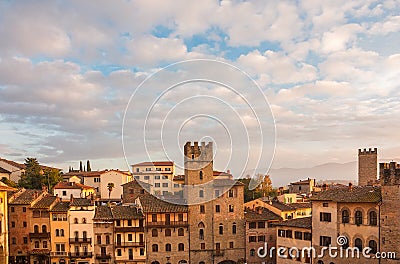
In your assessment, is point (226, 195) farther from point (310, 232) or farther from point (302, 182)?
point (302, 182)

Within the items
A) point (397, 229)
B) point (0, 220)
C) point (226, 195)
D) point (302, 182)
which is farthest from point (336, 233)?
point (302, 182)

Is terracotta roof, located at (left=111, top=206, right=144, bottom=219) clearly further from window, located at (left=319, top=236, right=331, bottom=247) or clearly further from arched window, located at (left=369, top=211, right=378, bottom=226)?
arched window, located at (left=369, top=211, right=378, bottom=226)

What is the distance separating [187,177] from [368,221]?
2237 centimetres

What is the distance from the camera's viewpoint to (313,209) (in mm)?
44375

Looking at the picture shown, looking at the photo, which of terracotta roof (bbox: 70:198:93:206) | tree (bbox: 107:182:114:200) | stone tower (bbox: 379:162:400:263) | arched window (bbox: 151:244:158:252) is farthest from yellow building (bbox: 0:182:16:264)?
stone tower (bbox: 379:162:400:263)

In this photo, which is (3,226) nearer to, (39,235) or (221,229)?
(39,235)

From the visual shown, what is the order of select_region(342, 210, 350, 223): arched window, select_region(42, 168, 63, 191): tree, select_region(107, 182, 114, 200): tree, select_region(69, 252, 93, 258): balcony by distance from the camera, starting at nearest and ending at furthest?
select_region(342, 210, 350, 223): arched window, select_region(69, 252, 93, 258): balcony, select_region(42, 168, 63, 191): tree, select_region(107, 182, 114, 200): tree

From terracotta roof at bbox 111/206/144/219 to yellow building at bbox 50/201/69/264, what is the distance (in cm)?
591

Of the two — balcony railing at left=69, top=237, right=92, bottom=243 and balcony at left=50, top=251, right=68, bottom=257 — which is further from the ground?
balcony railing at left=69, top=237, right=92, bottom=243

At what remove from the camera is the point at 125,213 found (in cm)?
5047

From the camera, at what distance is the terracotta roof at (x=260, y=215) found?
168ft

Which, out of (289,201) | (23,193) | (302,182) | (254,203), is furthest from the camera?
(302,182)

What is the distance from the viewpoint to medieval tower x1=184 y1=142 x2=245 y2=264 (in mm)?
50594

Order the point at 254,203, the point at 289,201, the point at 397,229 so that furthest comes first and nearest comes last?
the point at 289,201 < the point at 254,203 < the point at 397,229
